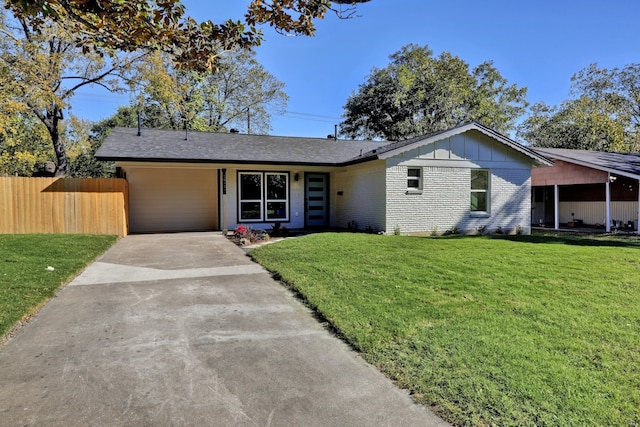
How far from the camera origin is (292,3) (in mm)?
3221

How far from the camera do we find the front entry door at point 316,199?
16422 millimetres

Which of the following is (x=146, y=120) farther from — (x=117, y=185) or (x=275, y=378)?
(x=275, y=378)

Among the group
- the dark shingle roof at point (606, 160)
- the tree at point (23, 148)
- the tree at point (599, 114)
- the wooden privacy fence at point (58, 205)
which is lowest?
the wooden privacy fence at point (58, 205)

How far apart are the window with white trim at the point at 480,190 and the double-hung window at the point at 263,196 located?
23.9 ft

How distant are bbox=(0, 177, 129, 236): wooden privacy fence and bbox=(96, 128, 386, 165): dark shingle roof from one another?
1.21 metres

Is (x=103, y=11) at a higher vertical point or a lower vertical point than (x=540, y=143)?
lower

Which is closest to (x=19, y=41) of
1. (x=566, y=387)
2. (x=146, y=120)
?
(x=146, y=120)

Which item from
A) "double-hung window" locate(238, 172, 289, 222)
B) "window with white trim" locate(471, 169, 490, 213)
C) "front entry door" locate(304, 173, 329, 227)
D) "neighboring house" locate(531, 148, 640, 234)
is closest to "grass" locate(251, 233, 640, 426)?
"window with white trim" locate(471, 169, 490, 213)

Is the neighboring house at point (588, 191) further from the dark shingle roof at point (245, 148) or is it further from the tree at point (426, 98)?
the tree at point (426, 98)

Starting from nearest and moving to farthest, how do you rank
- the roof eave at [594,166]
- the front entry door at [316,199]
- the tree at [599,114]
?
1. the roof eave at [594,166]
2. the front entry door at [316,199]
3. the tree at [599,114]

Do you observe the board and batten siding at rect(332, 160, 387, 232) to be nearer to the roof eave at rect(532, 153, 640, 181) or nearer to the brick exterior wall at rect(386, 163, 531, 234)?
the brick exterior wall at rect(386, 163, 531, 234)

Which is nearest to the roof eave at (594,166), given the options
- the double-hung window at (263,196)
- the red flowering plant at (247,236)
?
the double-hung window at (263,196)

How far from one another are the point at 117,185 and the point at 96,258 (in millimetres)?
4744

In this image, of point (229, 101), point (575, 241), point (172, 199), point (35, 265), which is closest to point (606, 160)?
point (575, 241)
